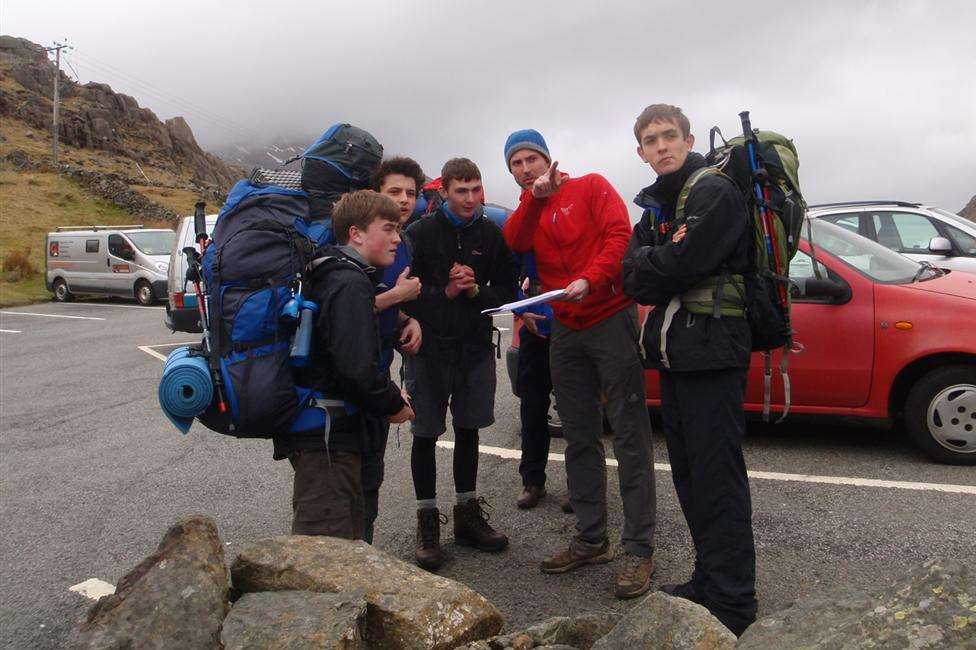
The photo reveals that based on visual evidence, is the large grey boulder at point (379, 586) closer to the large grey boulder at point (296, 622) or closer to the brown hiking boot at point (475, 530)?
the large grey boulder at point (296, 622)

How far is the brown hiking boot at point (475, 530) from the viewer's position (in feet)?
13.7

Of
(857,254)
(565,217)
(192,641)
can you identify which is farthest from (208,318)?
(857,254)

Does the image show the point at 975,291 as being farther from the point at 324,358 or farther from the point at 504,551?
the point at 324,358

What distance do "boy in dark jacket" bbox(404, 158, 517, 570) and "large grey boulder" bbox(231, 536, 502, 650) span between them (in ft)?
4.73

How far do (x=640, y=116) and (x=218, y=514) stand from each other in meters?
3.64

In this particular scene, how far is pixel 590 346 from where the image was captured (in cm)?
379

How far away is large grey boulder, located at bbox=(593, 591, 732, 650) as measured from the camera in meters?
2.14

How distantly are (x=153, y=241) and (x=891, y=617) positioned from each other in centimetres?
2130

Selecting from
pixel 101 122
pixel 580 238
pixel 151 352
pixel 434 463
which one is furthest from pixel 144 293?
pixel 101 122

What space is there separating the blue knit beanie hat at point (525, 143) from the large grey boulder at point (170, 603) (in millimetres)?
2457

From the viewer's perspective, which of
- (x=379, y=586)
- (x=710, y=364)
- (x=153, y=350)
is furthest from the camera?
(x=153, y=350)

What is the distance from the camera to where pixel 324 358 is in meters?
2.89

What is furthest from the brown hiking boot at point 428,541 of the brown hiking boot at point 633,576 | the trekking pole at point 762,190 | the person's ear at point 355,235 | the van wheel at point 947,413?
the van wheel at point 947,413

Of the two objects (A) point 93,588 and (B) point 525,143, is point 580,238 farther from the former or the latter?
(A) point 93,588
